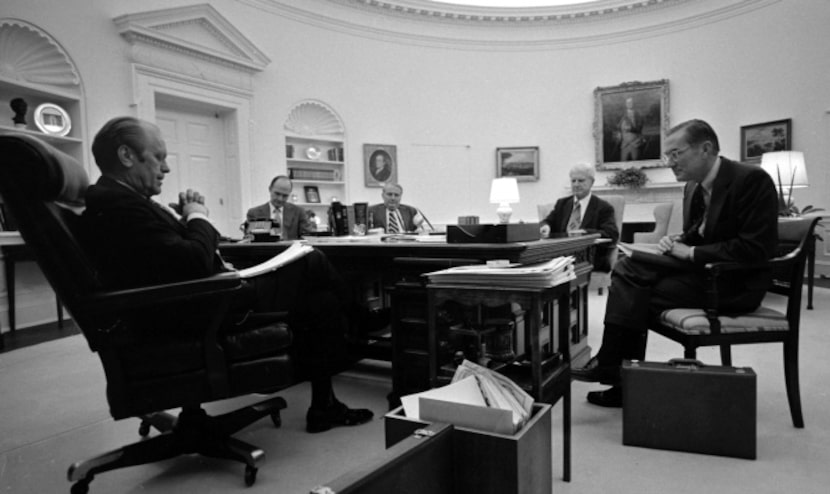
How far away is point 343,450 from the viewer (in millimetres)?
2100

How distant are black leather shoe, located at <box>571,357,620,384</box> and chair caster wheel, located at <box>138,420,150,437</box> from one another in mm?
1895

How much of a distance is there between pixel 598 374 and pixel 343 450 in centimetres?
120

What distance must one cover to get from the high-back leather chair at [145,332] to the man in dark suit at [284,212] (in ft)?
11.1

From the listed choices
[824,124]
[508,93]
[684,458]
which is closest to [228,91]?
[508,93]

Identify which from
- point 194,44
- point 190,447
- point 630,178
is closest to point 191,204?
point 190,447

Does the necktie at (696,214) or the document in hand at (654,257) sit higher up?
the necktie at (696,214)

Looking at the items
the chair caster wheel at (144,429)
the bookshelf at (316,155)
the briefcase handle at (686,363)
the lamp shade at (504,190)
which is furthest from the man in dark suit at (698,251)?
Result: the bookshelf at (316,155)

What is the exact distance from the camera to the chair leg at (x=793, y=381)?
7.18 ft

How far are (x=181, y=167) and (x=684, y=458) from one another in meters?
6.24

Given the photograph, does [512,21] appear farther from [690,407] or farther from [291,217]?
[690,407]

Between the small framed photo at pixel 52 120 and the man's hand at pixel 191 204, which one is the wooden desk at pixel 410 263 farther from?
the small framed photo at pixel 52 120

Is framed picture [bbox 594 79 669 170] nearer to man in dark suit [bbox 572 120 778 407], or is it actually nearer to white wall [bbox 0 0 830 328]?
white wall [bbox 0 0 830 328]

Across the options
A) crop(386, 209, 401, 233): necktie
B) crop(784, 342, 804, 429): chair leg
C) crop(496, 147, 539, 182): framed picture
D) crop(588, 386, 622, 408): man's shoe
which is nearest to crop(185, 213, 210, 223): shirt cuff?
crop(588, 386, 622, 408): man's shoe

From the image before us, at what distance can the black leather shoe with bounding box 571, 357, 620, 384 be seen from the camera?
7.66 feet
